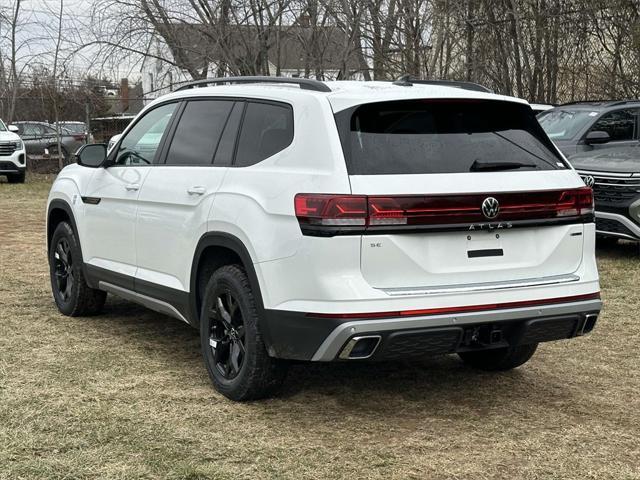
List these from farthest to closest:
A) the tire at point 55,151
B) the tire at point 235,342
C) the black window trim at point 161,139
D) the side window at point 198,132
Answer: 1. the tire at point 55,151
2. the black window trim at point 161,139
3. the side window at point 198,132
4. the tire at point 235,342

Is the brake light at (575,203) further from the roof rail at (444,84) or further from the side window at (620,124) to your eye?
the side window at (620,124)

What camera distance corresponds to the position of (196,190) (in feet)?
17.0

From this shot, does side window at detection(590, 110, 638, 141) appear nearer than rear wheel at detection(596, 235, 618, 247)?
Answer: No

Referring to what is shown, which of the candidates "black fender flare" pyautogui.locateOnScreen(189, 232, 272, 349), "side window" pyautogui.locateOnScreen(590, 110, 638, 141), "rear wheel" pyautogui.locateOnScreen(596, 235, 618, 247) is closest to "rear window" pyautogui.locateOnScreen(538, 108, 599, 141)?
"side window" pyautogui.locateOnScreen(590, 110, 638, 141)

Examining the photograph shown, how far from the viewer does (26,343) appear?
6.29m

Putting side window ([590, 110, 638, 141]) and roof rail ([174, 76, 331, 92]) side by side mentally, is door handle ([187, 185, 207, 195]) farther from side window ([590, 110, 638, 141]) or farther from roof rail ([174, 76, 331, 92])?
side window ([590, 110, 638, 141])

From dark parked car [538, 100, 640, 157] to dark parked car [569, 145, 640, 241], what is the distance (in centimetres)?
111

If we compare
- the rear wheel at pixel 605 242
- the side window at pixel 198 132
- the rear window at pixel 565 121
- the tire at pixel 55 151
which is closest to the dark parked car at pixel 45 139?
the tire at pixel 55 151

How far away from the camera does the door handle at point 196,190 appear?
514 centimetres

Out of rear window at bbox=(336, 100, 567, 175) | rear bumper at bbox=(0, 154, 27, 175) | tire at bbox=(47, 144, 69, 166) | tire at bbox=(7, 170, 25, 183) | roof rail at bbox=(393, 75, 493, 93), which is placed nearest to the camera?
rear window at bbox=(336, 100, 567, 175)

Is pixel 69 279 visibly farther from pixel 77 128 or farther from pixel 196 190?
pixel 77 128

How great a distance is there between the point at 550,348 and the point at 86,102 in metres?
19.9

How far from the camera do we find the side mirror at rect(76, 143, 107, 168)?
649 cm

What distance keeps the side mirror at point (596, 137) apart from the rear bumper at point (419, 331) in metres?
6.83
